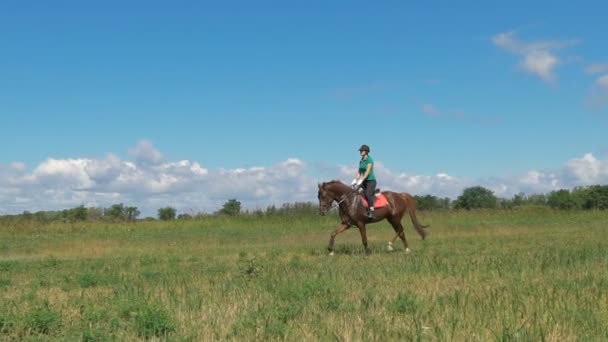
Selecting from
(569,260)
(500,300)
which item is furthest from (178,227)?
(500,300)

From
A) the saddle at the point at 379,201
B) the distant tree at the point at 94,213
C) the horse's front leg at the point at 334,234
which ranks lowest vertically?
the horse's front leg at the point at 334,234

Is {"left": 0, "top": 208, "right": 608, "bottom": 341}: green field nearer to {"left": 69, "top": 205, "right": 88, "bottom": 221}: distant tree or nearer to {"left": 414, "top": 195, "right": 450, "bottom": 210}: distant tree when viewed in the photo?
{"left": 69, "top": 205, "right": 88, "bottom": 221}: distant tree

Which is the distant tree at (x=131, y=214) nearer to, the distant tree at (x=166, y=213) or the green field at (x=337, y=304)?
the distant tree at (x=166, y=213)

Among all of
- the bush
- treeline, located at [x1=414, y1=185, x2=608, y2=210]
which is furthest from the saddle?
treeline, located at [x1=414, y1=185, x2=608, y2=210]

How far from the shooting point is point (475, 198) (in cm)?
8150

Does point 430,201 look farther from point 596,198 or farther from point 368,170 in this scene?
point 368,170

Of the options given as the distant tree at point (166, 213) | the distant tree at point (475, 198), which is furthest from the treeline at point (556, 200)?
the distant tree at point (166, 213)

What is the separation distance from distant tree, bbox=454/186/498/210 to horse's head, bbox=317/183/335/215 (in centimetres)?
5759

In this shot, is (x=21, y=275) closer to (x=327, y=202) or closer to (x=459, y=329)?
(x=327, y=202)

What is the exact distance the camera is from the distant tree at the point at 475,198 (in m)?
77.2

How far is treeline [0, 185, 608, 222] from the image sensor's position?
1889 inches

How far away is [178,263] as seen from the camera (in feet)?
60.1

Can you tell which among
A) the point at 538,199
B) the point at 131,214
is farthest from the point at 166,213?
the point at 538,199

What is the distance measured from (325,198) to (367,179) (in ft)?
4.78
